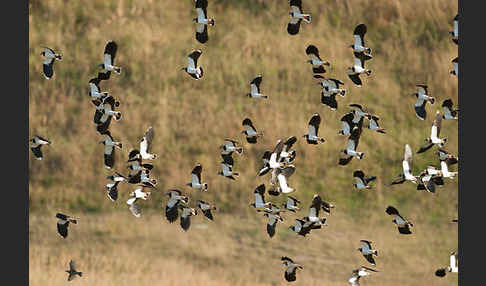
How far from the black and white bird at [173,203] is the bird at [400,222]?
427cm

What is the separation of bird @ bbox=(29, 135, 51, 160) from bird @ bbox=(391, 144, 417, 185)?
753cm

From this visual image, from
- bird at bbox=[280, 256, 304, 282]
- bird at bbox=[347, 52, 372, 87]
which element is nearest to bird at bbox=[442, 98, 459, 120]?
bird at bbox=[347, 52, 372, 87]

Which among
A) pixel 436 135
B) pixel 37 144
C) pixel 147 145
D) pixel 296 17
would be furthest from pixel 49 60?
pixel 436 135

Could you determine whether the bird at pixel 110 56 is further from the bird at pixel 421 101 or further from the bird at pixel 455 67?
the bird at pixel 455 67

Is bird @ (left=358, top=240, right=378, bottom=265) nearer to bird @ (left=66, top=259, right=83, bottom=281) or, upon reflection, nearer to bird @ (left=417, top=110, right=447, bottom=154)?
bird @ (left=417, top=110, right=447, bottom=154)

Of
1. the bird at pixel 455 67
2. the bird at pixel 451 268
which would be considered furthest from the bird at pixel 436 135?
the bird at pixel 451 268

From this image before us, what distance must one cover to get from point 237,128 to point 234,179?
3.73 feet

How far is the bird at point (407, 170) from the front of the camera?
2527 centimetres

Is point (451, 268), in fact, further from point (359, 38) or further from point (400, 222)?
point (359, 38)

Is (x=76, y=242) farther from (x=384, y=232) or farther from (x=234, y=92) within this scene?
(x=384, y=232)

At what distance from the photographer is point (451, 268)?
2541cm

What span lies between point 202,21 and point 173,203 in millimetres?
3956

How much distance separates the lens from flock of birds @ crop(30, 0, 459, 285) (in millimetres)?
25312

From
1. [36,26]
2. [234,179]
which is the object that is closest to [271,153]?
[234,179]
